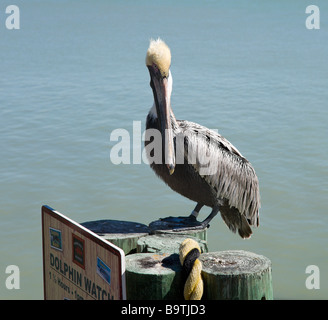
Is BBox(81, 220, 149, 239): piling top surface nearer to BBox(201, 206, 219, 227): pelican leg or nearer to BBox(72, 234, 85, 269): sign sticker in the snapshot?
BBox(201, 206, 219, 227): pelican leg

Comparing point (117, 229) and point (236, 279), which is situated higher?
point (117, 229)

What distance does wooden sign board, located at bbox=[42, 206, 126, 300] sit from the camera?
2.96 m

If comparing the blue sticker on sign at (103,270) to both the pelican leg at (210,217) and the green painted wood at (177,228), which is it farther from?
the pelican leg at (210,217)

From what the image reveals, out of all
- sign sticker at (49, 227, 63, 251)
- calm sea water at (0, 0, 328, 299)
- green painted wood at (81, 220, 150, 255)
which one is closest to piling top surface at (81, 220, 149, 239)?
green painted wood at (81, 220, 150, 255)

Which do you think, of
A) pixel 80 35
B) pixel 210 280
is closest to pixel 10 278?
pixel 210 280

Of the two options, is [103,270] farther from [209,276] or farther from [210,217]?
[210,217]

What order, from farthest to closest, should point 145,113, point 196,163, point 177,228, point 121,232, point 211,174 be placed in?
point 145,113 → point 211,174 → point 196,163 → point 177,228 → point 121,232

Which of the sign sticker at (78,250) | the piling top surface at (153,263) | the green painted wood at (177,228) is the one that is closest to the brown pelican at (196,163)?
the green painted wood at (177,228)

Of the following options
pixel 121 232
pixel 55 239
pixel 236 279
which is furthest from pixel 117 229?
pixel 236 279

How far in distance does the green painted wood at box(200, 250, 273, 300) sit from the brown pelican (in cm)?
124

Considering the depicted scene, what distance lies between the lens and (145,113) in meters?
11.1

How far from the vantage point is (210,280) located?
3.25m

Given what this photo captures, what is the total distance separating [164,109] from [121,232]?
95 cm

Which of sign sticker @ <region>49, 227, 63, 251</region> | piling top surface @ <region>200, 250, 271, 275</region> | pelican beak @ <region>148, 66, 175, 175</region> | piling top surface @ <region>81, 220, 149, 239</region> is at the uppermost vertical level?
pelican beak @ <region>148, 66, 175, 175</region>
